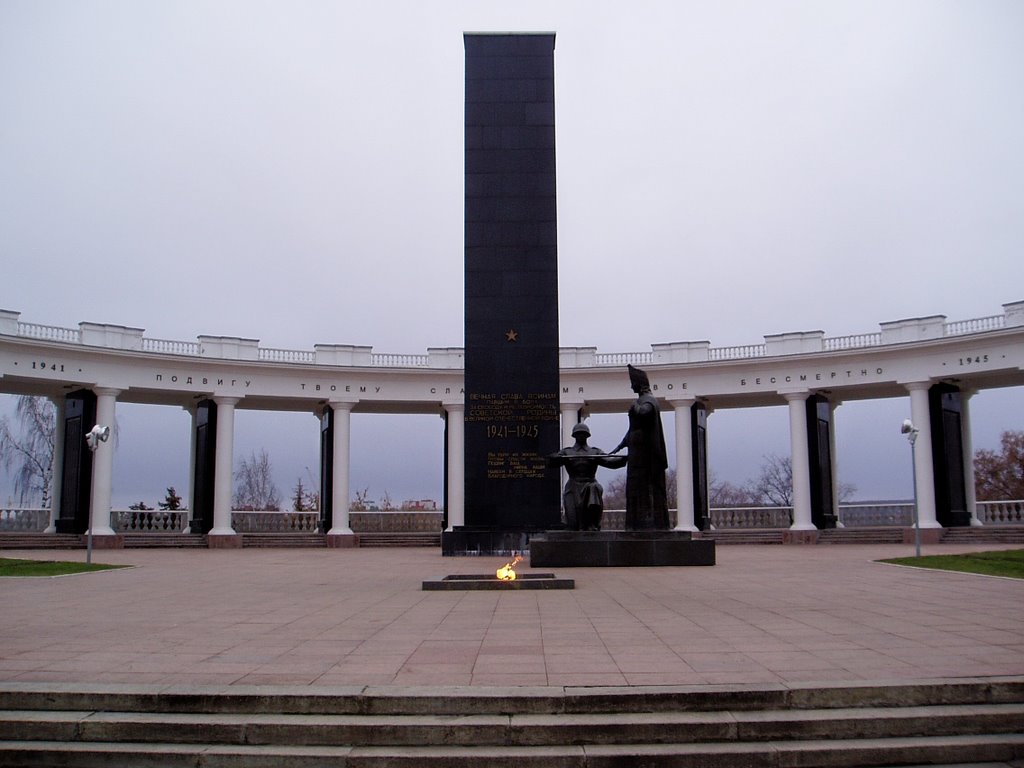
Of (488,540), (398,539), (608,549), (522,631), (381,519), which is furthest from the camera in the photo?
(381,519)

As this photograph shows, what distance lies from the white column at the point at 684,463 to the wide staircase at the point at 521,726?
32.9 m

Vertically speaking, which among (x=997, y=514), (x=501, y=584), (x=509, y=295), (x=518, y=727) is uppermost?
(x=509, y=295)

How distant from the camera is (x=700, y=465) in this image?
41344mm

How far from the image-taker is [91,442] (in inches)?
968

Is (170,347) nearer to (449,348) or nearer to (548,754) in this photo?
(449,348)

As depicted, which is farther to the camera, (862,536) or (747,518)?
(747,518)

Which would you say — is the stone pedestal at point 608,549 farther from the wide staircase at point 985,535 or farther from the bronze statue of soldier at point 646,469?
the wide staircase at point 985,535

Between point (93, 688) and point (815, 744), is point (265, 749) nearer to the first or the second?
point (93, 688)

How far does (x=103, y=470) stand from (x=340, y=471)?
32.3ft

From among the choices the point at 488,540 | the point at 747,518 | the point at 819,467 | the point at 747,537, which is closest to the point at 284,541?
the point at 488,540

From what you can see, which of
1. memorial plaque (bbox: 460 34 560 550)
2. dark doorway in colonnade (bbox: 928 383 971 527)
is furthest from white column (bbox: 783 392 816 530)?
memorial plaque (bbox: 460 34 560 550)

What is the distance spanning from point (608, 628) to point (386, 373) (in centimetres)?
3187

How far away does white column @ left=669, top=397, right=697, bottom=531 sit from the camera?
1563 inches

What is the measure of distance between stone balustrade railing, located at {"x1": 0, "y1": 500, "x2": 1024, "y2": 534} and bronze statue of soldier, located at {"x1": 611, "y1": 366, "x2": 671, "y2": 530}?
69.8 feet
